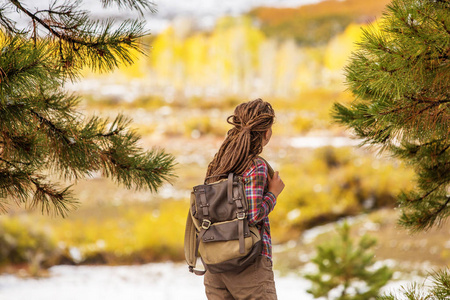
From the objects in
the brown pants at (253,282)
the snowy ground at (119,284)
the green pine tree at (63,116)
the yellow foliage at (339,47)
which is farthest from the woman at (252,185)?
the yellow foliage at (339,47)

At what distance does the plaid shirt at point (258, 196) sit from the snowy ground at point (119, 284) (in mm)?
3685

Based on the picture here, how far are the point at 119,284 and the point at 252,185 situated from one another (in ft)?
14.6

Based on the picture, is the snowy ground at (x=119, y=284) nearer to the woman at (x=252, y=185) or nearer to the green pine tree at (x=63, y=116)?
the green pine tree at (x=63, y=116)

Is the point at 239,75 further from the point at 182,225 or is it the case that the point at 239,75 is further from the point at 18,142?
the point at 18,142

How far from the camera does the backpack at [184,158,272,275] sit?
1237 millimetres

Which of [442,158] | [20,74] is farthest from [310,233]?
[20,74]

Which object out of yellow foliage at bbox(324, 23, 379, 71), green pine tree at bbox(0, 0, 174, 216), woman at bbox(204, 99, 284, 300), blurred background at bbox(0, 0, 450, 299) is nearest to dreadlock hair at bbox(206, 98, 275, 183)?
woman at bbox(204, 99, 284, 300)

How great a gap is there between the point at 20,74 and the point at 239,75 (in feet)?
19.1

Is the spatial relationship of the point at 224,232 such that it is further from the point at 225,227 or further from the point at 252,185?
the point at 252,185

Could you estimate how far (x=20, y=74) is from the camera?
121 cm

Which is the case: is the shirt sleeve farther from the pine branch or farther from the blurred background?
the blurred background

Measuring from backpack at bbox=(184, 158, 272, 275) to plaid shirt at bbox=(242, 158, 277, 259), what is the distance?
2cm

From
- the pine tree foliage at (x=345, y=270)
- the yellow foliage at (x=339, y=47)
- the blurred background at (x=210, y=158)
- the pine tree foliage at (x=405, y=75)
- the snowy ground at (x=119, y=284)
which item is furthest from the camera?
the yellow foliage at (x=339, y=47)

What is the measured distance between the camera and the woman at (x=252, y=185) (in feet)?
4.13
